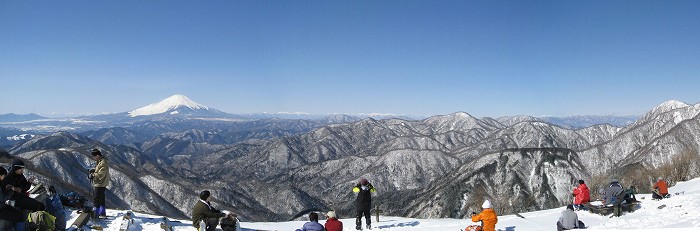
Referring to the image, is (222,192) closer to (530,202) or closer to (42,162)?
(42,162)

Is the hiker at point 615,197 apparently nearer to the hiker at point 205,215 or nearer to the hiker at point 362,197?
the hiker at point 362,197

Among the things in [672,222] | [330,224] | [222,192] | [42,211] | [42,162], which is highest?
[42,211]

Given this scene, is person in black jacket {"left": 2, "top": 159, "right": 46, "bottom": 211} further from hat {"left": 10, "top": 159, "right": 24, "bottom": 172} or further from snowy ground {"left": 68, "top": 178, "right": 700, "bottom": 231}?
snowy ground {"left": 68, "top": 178, "right": 700, "bottom": 231}

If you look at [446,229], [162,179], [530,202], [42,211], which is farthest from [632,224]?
[162,179]

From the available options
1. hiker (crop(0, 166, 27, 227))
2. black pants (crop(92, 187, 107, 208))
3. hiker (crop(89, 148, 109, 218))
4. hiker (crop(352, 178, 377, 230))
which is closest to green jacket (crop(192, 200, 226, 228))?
hiker (crop(89, 148, 109, 218))

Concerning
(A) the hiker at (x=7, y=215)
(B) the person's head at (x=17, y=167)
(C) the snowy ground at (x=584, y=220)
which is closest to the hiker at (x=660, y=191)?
(C) the snowy ground at (x=584, y=220)

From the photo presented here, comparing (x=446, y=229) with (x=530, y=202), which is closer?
(x=446, y=229)
